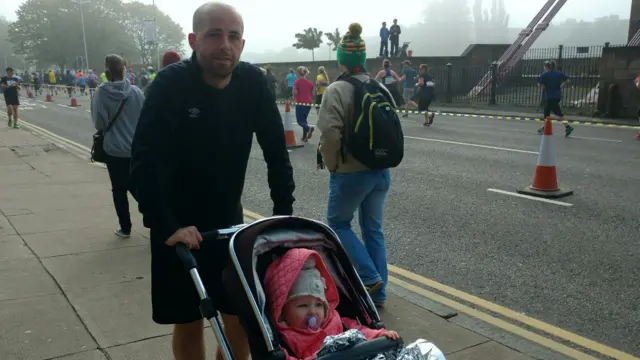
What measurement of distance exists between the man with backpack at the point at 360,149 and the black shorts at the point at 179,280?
1.71 m

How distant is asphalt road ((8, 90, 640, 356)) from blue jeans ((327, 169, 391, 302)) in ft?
3.07

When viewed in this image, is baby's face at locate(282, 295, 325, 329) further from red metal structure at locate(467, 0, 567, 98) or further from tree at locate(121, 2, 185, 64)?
tree at locate(121, 2, 185, 64)

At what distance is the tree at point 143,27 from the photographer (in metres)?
116

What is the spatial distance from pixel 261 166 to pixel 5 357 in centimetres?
764

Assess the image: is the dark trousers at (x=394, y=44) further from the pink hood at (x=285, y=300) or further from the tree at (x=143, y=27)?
the tree at (x=143, y=27)

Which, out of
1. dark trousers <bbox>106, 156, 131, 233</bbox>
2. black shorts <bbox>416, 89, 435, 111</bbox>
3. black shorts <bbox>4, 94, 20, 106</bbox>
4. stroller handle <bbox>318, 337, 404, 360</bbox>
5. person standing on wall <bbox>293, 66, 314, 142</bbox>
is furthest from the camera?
black shorts <bbox>416, 89, 435, 111</bbox>

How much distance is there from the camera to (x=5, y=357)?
3662 millimetres

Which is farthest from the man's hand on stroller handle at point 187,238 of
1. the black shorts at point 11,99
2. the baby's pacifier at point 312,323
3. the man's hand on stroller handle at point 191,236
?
the black shorts at point 11,99

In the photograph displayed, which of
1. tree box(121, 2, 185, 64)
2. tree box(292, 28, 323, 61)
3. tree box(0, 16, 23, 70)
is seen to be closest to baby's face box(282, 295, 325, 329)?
tree box(292, 28, 323, 61)

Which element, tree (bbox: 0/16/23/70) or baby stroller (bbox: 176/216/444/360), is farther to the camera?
tree (bbox: 0/16/23/70)

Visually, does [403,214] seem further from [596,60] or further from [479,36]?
[479,36]

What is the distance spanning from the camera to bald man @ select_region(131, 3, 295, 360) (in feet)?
8.54

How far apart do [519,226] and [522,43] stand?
2516 cm

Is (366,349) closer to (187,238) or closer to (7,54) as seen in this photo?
(187,238)
